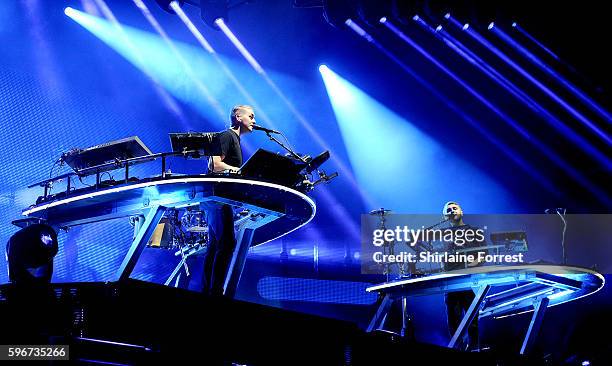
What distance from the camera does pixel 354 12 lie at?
24.0 ft

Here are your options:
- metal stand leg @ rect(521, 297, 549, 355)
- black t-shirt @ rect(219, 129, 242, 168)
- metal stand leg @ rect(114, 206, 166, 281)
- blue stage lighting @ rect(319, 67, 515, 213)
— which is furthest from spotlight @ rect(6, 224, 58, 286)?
blue stage lighting @ rect(319, 67, 515, 213)

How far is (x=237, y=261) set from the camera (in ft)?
13.0

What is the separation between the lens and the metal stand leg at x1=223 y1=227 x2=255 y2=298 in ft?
12.8

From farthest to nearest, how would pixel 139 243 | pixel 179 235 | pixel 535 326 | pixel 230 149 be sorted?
pixel 179 235 → pixel 535 326 → pixel 230 149 → pixel 139 243

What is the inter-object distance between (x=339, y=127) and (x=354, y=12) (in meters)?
1.63

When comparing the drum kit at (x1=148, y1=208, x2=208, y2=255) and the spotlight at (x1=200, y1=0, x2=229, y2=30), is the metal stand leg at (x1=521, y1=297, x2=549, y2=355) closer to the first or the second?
the drum kit at (x1=148, y1=208, x2=208, y2=255)

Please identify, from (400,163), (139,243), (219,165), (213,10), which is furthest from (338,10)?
(139,243)

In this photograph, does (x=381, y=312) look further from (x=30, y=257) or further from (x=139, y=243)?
(x=30, y=257)

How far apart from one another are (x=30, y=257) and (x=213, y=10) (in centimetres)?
553

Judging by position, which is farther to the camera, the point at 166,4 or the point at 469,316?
the point at 166,4

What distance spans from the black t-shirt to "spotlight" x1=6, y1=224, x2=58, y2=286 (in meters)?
1.58

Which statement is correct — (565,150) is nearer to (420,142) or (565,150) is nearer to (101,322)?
(420,142)

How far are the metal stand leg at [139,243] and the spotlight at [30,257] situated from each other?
1.94 feet

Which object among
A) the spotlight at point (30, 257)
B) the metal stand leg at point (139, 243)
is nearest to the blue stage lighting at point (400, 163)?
the metal stand leg at point (139, 243)
